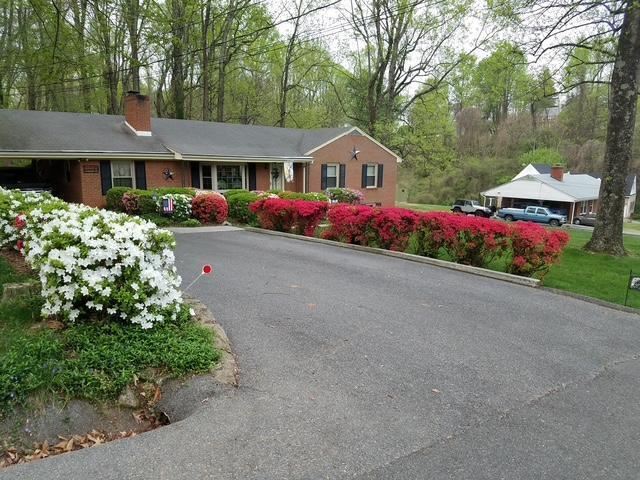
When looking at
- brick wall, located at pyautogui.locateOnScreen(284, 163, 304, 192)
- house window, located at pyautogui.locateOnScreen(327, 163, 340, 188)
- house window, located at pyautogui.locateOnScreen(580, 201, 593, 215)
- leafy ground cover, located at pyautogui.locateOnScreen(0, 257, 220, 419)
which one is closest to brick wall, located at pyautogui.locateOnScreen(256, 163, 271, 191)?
brick wall, located at pyautogui.locateOnScreen(284, 163, 304, 192)

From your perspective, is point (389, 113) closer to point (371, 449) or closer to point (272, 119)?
point (272, 119)

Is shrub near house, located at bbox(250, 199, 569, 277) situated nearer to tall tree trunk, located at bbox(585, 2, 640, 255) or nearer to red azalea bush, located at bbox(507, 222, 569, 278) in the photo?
red azalea bush, located at bbox(507, 222, 569, 278)

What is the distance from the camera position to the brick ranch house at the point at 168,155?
55.6 feet

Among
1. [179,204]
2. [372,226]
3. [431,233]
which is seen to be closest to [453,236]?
[431,233]

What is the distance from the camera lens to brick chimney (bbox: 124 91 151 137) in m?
19.5

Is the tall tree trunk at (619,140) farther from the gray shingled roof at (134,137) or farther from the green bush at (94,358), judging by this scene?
the gray shingled roof at (134,137)

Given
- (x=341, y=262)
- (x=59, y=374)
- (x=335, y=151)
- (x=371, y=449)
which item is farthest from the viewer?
(x=335, y=151)

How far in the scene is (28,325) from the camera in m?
4.49

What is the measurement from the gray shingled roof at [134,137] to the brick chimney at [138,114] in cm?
36

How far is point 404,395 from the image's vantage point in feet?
12.9

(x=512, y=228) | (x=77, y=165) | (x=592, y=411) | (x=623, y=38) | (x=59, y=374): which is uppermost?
(x=623, y=38)

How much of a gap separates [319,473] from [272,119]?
39322 millimetres

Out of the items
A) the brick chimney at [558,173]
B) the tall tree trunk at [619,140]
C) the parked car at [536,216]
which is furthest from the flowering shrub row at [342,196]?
the brick chimney at [558,173]

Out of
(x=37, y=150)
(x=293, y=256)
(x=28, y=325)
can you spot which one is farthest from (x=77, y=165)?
(x=28, y=325)
